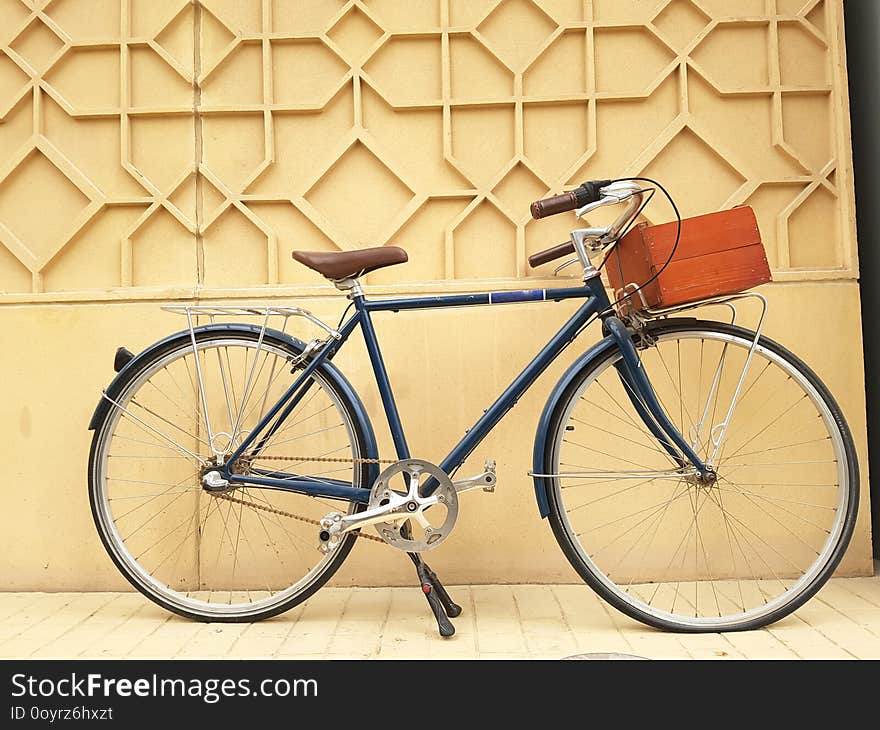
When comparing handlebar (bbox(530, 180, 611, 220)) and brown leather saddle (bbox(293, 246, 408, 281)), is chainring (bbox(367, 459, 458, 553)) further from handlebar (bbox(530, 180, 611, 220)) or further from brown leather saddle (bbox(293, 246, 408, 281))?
handlebar (bbox(530, 180, 611, 220))

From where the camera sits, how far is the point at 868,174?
3305 millimetres

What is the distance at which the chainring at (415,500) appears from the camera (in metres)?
2.55

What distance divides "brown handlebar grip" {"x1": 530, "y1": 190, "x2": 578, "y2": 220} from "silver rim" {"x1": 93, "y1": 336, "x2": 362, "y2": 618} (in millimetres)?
1054

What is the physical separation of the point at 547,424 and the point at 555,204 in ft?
2.09

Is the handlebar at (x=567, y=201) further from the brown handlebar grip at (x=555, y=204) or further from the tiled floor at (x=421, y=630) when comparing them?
the tiled floor at (x=421, y=630)

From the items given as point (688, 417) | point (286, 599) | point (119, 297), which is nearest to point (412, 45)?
point (119, 297)

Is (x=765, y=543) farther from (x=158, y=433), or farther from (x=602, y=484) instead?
(x=158, y=433)

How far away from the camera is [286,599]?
2.72 m

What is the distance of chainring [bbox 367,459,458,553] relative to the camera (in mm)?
2553

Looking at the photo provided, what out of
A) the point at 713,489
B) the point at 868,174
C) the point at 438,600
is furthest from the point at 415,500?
the point at 868,174

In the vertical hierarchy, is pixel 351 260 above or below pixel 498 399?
above

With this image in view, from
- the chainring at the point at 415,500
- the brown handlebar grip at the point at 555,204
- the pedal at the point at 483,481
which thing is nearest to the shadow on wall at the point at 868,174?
the brown handlebar grip at the point at 555,204
